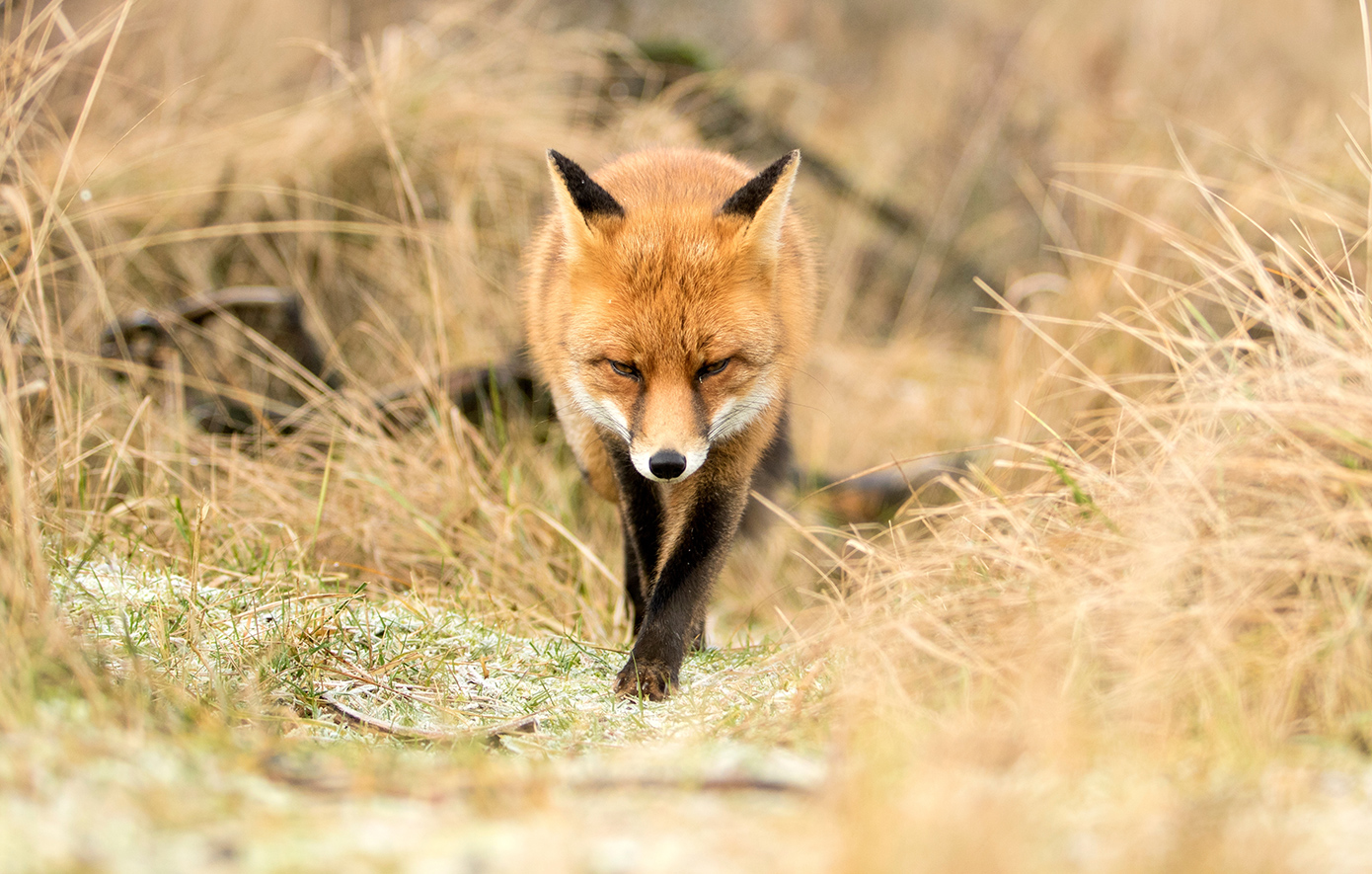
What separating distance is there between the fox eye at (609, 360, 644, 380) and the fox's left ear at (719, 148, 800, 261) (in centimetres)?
54

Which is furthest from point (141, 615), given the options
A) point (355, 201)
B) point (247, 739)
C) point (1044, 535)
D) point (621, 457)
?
point (355, 201)

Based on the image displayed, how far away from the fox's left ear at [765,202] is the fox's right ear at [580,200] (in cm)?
36

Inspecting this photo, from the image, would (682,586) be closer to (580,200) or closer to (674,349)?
(674,349)

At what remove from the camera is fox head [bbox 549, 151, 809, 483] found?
296 cm

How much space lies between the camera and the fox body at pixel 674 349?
9.71ft

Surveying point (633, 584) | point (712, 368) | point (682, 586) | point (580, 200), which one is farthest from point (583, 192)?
point (633, 584)

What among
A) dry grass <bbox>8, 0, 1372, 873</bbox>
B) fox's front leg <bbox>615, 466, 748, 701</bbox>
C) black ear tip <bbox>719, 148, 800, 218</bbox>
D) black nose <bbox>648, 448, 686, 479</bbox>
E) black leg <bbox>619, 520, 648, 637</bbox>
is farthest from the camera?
black leg <bbox>619, 520, 648, 637</bbox>

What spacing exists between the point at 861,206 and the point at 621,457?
5131 mm

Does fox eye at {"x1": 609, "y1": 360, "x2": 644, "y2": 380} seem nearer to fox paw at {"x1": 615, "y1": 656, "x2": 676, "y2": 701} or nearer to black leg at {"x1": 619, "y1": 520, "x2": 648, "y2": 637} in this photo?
fox paw at {"x1": 615, "y1": 656, "x2": 676, "y2": 701}

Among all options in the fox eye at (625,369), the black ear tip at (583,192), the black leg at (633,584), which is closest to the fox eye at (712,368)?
the fox eye at (625,369)

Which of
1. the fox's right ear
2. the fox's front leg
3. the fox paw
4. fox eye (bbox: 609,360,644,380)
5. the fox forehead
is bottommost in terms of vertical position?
the fox paw

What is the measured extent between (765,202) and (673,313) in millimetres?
460

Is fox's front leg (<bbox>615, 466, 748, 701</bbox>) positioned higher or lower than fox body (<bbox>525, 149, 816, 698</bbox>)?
lower

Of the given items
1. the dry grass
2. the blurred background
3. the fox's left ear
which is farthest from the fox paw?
the blurred background
